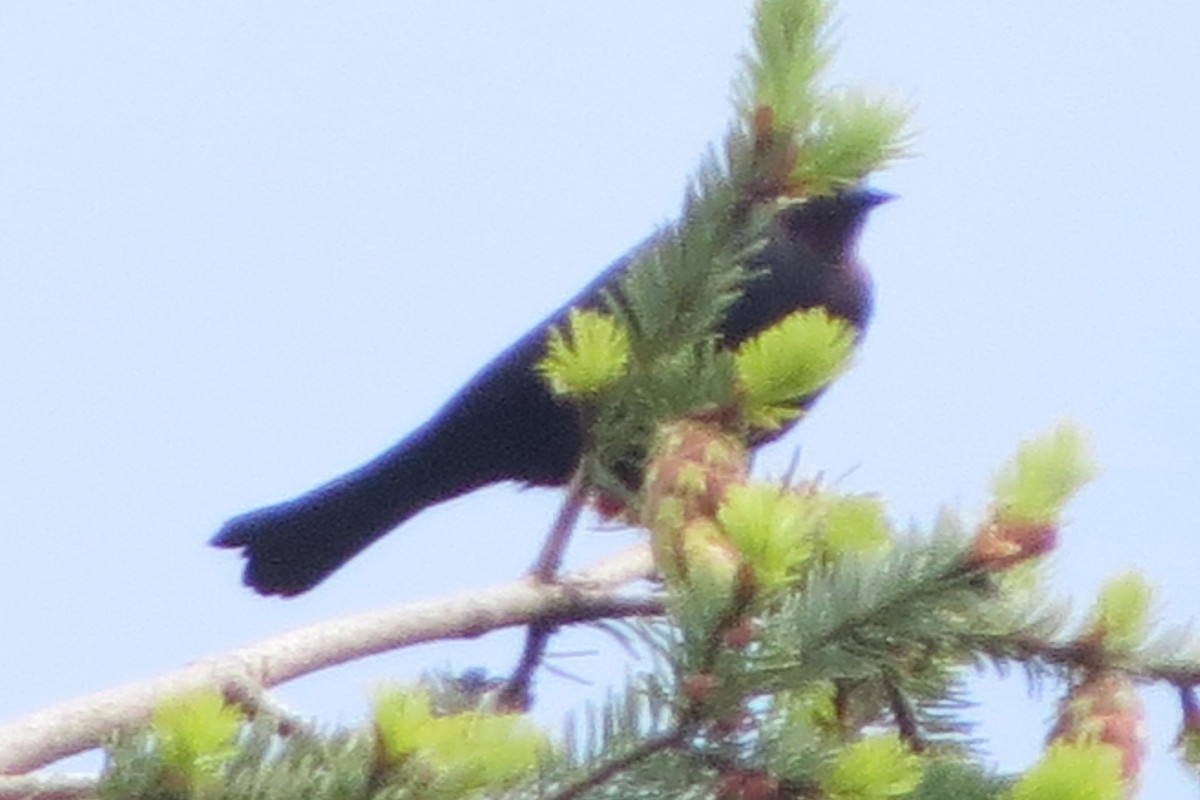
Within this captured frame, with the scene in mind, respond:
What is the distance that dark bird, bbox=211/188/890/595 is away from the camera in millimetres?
2082

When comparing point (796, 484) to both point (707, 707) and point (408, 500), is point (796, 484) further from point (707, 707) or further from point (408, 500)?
point (408, 500)

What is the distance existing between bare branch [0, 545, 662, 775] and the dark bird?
23.2 inches

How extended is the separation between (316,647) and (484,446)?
98 cm

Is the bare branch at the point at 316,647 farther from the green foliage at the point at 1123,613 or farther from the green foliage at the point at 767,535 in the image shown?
the green foliage at the point at 767,535

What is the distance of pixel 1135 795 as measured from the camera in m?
1.10

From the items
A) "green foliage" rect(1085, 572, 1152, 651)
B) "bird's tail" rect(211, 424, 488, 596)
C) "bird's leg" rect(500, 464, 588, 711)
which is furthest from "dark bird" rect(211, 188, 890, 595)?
"green foliage" rect(1085, 572, 1152, 651)

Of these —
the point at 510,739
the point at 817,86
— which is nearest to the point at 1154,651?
the point at 817,86

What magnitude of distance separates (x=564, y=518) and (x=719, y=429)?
0.30m

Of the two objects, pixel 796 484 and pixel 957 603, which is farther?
pixel 796 484

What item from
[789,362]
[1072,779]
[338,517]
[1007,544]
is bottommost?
[1072,779]

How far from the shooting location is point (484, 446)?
2.27m

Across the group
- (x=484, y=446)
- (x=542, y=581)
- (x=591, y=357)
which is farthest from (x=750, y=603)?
(x=484, y=446)

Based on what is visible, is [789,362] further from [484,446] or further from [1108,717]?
[484,446]

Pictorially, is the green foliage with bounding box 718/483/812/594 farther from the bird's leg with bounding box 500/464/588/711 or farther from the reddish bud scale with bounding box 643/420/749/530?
the bird's leg with bounding box 500/464/588/711
